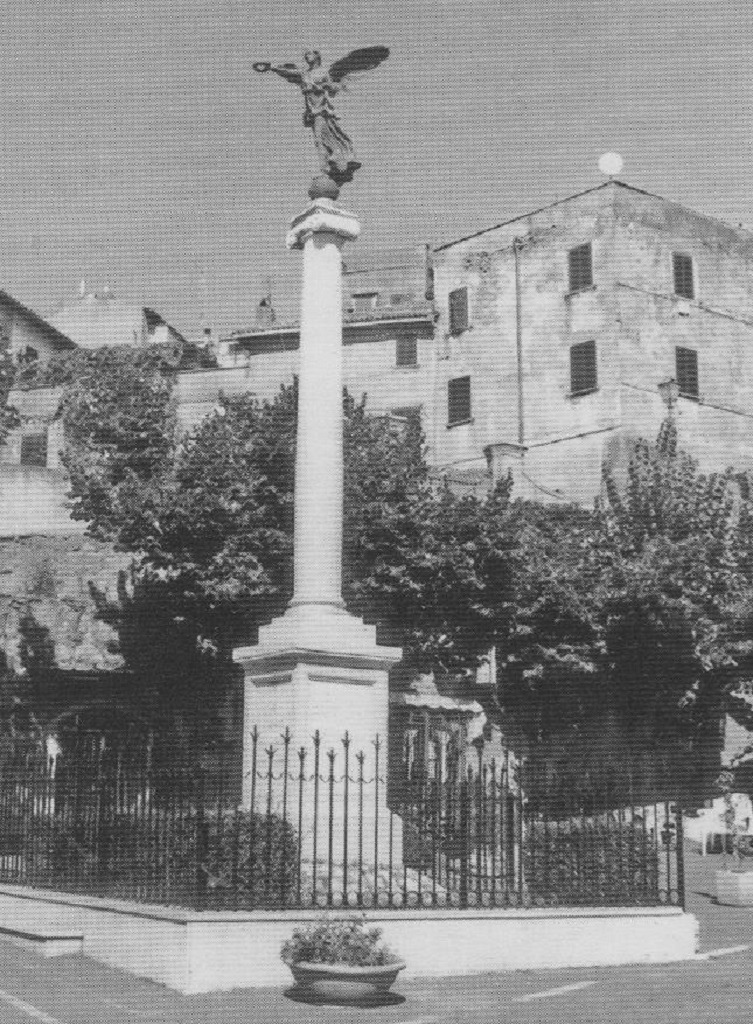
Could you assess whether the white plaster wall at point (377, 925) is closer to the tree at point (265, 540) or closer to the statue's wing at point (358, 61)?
the statue's wing at point (358, 61)

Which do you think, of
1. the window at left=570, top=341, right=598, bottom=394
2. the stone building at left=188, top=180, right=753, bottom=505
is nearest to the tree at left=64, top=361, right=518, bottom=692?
the stone building at left=188, top=180, right=753, bottom=505

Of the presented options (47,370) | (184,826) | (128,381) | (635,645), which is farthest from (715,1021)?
(47,370)

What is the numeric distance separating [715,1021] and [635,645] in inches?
835

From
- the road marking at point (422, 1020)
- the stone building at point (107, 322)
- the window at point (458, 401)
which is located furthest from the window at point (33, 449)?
the road marking at point (422, 1020)

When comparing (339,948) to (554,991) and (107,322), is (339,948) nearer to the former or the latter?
(554,991)

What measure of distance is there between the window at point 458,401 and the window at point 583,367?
14.5 feet

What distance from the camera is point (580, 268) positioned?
145 ft

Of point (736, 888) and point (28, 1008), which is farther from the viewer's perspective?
point (736, 888)

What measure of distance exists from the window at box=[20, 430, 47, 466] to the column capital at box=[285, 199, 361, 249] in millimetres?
33663

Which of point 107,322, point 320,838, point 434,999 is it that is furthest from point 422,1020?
point 107,322

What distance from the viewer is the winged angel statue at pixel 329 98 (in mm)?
16766

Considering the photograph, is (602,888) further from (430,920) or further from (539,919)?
(430,920)

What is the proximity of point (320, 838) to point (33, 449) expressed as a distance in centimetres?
3761

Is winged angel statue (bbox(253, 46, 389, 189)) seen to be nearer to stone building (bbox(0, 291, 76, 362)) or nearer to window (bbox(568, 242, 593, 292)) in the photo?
window (bbox(568, 242, 593, 292))
